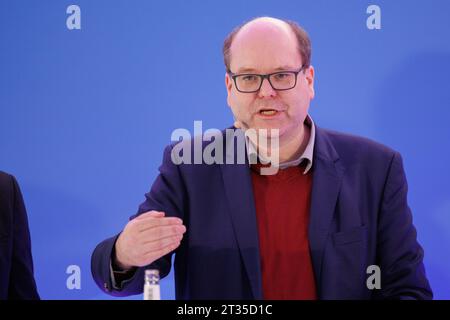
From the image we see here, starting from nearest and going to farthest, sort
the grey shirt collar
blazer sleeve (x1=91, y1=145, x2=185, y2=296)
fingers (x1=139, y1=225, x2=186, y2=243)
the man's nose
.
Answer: fingers (x1=139, y1=225, x2=186, y2=243) < blazer sleeve (x1=91, y1=145, x2=185, y2=296) < the man's nose < the grey shirt collar

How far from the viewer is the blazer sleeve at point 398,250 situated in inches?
83.2

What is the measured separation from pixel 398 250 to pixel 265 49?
80 centimetres

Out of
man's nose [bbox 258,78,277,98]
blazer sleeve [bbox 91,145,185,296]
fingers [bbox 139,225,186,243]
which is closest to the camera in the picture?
fingers [bbox 139,225,186,243]

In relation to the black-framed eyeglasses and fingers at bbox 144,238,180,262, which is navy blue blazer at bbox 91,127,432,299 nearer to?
fingers at bbox 144,238,180,262

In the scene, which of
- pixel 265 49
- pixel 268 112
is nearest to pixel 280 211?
pixel 268 112

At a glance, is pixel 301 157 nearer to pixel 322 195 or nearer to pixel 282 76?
pixel 322 195

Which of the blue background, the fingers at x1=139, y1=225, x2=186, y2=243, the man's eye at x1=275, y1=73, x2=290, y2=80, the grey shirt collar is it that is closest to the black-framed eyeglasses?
the man's eye at x1=275, y1=73, x2=290, y2=80

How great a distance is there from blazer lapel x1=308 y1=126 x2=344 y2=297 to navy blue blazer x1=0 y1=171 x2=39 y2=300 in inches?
36.6

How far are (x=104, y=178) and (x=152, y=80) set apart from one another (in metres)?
0.50

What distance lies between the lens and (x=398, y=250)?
2180mm

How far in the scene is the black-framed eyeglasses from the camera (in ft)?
7.29

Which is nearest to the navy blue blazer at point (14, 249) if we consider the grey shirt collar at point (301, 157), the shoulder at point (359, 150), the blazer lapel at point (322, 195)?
the grey shirt collar at point (301, 157)

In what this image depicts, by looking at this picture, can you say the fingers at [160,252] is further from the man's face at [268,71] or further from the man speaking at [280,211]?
the man's face at [268,71]
